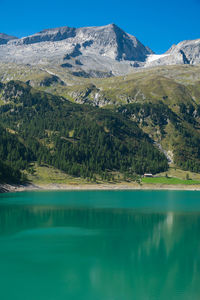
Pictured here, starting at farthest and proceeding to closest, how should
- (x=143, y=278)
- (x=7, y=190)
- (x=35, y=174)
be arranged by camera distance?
(x=35, y=174) < (x=7, y=190) < (x=143, y=278)

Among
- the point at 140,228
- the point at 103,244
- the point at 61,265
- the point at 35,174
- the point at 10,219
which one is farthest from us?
the point at 35,174

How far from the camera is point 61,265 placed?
45906mm

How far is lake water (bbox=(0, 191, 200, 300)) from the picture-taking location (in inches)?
1478

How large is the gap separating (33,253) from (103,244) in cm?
1287

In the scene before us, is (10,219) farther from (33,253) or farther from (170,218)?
(170,218)

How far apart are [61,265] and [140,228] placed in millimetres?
31837

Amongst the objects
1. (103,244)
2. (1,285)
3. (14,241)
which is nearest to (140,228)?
(103,244)

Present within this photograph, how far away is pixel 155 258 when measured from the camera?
50625 millimetres

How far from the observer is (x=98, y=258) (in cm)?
4978

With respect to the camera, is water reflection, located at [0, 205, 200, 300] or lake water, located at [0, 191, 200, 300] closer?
lake water, located at [0, 191, 200, 300]

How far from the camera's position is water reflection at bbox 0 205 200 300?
37781 millimetres

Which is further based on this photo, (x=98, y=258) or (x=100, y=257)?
(x=100, y=257)

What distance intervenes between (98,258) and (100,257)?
2.19ft

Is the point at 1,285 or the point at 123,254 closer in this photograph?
the point at 1,285
